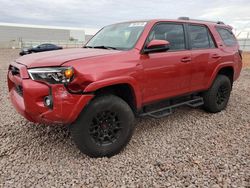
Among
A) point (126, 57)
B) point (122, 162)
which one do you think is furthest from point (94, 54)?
point (122, 162)

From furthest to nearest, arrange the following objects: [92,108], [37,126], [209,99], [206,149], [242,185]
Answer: [209,99]
[37,126]
[206,149]
[92,108]
[242,185]

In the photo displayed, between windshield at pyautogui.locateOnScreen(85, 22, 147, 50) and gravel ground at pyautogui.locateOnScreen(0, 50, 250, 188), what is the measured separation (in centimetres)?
148

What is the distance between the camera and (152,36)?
149 inches

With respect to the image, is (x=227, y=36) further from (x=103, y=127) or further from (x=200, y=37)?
(x=103, y=127)

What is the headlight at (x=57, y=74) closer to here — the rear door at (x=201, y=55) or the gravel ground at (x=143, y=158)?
the gravel ground at (x=143, y=158)

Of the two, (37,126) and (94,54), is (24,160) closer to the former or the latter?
(37,126)

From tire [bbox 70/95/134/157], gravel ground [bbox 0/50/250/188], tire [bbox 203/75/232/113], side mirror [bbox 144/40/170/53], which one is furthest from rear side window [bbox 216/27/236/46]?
tire [bbox 70/95/134/157]

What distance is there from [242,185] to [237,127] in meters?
1.93

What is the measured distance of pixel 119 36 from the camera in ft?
13.2

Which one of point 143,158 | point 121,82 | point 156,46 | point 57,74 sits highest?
point 156,46

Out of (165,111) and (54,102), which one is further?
(165,111)

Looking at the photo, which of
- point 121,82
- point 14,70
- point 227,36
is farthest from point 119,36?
point 227,36

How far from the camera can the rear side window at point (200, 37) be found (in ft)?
14.7

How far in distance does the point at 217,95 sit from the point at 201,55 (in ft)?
3.71
